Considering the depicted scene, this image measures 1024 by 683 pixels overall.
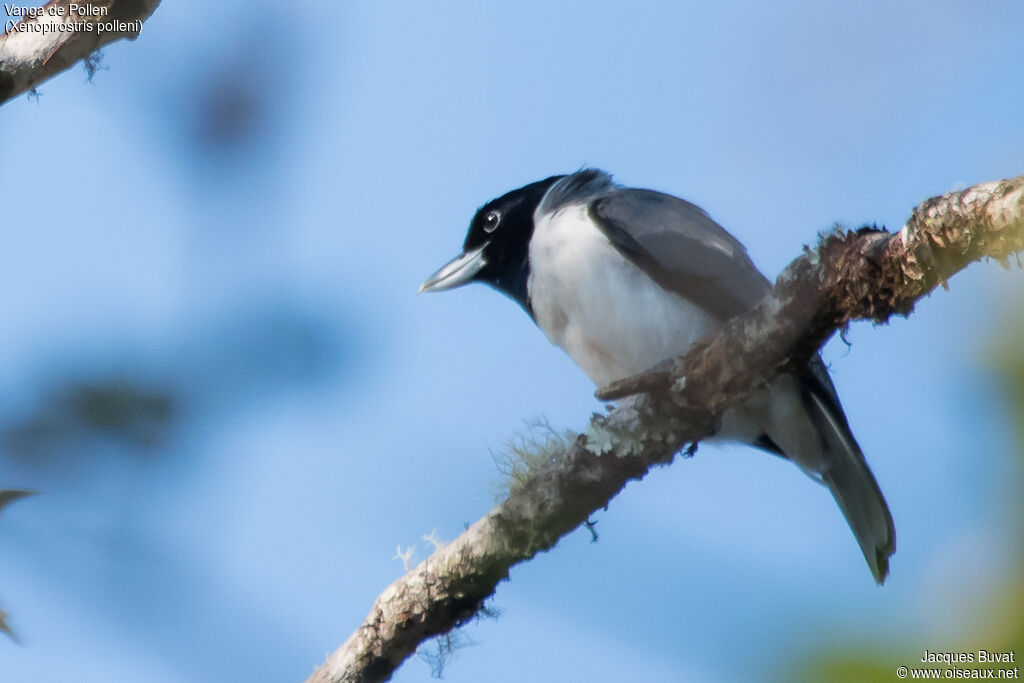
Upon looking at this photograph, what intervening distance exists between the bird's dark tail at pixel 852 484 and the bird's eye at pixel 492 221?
6.77 ft

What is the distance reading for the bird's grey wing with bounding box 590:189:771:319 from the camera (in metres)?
4.42

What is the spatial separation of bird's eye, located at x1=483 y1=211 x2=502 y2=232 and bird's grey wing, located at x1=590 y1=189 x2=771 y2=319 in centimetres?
92

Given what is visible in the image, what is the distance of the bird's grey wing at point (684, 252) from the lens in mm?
4418

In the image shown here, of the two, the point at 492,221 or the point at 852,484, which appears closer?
the point at 852,484

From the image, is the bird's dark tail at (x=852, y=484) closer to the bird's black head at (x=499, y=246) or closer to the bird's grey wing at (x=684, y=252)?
the bird's grey wing at (x=684, y=252)

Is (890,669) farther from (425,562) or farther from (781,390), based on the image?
(781,390)

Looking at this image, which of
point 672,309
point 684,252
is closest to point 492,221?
point 684,252

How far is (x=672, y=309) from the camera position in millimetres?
4430

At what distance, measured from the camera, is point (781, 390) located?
167 inches

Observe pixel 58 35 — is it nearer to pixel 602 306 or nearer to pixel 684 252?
pixel 602 306

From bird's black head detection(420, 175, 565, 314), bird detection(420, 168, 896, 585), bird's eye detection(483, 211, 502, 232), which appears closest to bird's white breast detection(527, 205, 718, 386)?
bird detection(420, 168, 896, 585)

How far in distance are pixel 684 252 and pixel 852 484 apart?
3.81 feet

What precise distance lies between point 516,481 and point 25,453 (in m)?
1.67

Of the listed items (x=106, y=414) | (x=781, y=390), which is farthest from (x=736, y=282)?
(x=106, y=414)
